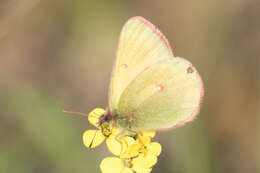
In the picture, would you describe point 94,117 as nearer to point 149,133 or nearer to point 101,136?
point 101,136

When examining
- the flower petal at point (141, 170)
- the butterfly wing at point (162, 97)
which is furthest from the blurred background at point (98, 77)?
the flower petal at point (141, 170)

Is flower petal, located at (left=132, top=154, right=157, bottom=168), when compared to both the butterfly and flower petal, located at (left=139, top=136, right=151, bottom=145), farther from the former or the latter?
the butterfly

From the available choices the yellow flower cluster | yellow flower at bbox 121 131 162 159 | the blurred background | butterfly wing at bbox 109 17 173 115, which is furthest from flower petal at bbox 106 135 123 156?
the blurred background

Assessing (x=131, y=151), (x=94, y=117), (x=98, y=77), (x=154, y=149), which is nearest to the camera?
(x=131, y=151)

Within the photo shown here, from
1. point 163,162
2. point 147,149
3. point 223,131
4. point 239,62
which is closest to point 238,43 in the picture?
point 239,62

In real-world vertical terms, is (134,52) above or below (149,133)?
above

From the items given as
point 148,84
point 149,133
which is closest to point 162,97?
point 148,84

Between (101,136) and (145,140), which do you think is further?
(101,136)
